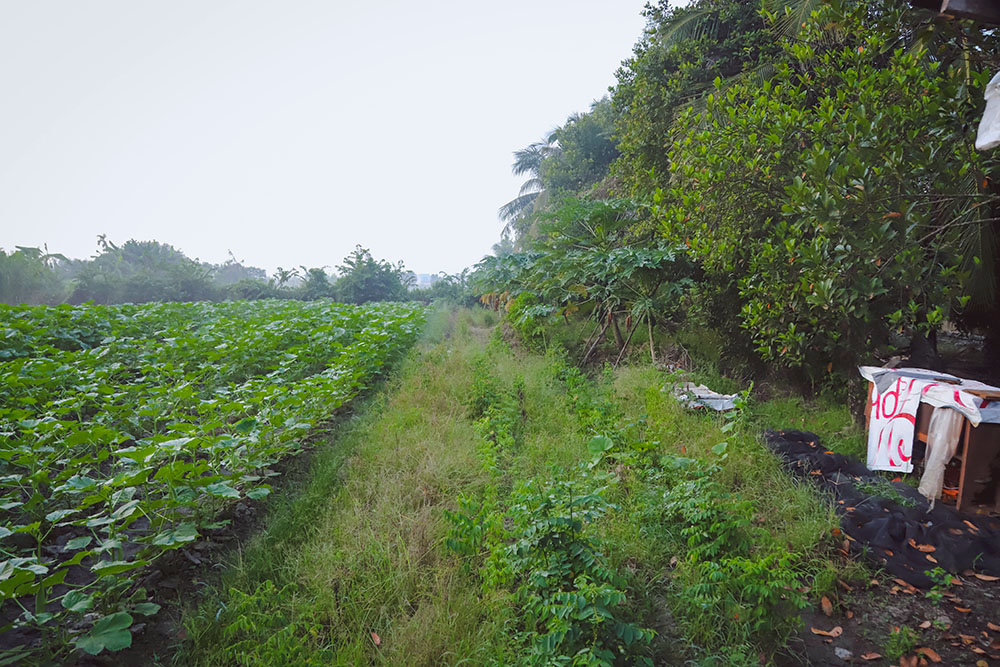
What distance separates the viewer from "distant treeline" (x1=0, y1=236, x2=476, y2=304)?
18672mm

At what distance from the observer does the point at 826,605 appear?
256 centimetres

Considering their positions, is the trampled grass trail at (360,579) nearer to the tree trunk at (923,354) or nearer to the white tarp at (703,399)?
the white tarp at (703,399)

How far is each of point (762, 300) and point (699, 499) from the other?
2959 mm

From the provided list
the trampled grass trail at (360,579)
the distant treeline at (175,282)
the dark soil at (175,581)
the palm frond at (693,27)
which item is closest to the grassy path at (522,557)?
the trampled grass trail at (360,579)

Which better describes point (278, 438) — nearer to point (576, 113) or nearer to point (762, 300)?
point (762, 300)

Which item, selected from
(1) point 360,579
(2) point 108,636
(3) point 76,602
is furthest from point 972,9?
(3) point 76,602

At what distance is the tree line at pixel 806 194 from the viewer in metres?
3.36

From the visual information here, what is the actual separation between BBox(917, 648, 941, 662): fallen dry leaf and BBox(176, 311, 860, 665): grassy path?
0.47 meters

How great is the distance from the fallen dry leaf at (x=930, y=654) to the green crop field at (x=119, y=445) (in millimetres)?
3475

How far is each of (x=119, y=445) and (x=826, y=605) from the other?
17.7 ft

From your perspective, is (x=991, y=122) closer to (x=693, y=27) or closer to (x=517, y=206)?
(x=693, y=27)

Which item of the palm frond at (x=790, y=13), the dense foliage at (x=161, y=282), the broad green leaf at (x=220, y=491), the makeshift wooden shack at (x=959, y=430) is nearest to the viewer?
the broad green leaf at (x=220, y=491)

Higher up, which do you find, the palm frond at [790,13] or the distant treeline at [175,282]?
the palm frond at [790,13]

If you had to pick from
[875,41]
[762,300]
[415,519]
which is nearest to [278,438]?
[415,519]
